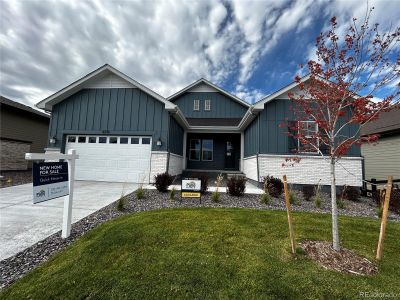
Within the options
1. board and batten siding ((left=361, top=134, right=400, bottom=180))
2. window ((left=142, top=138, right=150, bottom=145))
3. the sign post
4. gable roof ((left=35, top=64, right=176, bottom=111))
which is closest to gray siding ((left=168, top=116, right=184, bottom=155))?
window ((left=142, top=138, right=150, bottom=145))

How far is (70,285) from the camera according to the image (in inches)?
95.2

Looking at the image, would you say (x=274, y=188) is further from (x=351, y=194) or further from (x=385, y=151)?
(x=385, y=151)

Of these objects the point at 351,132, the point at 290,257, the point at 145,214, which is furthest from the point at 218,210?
the point at 351,132

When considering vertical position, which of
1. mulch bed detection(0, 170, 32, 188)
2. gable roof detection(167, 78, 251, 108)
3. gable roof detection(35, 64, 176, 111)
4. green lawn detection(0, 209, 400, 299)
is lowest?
green lawn detection(0, 209, 400, 299)

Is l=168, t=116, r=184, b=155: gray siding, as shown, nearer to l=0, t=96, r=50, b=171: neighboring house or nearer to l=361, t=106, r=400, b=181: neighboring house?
l=361, t=106, r=400, b=181: neighboring house

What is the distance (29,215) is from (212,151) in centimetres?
1186

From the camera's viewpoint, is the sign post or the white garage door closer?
the sign post

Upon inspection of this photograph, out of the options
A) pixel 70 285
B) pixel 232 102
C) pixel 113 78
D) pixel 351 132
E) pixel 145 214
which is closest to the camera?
pixel 70 285

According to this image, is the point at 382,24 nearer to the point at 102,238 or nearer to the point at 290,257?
the point at 290,257

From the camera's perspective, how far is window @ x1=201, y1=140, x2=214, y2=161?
15.4 meters

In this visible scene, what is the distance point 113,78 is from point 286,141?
950 centimetres

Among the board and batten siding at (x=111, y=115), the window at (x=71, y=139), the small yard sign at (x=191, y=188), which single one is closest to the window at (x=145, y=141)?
the board and batten siding at (x=111, y=115)

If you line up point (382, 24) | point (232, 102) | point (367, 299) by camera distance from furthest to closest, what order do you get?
point (232, 102), point (382, 24), point (367, 299)

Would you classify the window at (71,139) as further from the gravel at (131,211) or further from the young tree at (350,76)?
the young tree at (350,76)
